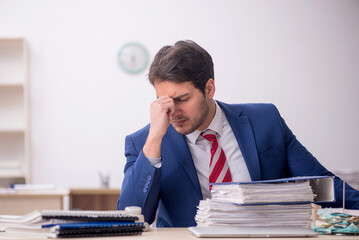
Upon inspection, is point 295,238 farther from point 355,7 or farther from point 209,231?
point 355,7

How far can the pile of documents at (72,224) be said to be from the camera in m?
1.12

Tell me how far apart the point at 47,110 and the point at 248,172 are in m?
3.42

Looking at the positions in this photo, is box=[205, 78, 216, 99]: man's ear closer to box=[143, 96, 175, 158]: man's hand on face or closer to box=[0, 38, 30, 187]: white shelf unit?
box=[143, 96, 175, 158]: man's hand on face

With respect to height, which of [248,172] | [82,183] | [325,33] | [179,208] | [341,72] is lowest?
[82,183]

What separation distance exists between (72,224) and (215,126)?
0.89m

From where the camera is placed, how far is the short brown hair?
175 centimetres

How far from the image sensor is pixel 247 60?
4.93m

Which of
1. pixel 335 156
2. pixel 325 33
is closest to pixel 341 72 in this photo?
pixel 325 33

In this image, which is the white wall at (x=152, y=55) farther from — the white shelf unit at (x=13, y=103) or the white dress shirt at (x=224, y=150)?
the white dress shirt at (x=224, y=150)

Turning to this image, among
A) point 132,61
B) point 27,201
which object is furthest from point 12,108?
point 27,201

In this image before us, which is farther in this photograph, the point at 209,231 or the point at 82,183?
the point at 82,183

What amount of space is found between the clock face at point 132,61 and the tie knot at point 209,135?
3074 mm

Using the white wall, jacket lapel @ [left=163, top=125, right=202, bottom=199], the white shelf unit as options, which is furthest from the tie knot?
the white shelf unit

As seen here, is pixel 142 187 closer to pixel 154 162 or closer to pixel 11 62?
pixel 154 162
